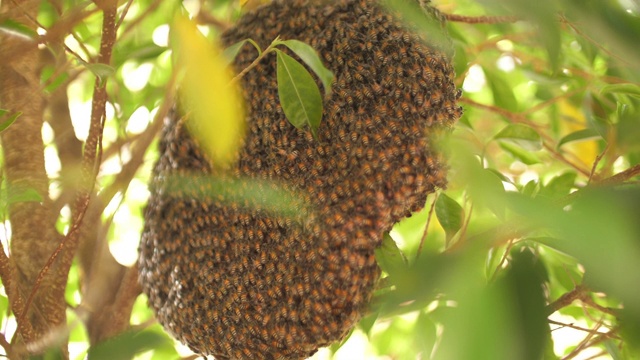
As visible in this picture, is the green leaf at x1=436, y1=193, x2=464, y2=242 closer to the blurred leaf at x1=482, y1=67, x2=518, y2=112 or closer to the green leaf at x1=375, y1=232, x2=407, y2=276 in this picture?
the green leaf at x1=375, y1=232, x2=407, y2=276

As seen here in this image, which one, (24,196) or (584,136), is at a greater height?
(24,196)

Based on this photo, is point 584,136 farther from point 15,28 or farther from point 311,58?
point 15,28

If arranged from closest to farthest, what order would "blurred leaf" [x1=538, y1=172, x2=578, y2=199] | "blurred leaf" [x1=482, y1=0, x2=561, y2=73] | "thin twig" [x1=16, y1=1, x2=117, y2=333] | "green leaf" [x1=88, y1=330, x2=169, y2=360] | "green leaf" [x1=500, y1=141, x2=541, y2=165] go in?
"blurred leaf" [x1=482, y1=0, x2=561, y2=73] < "green leaf" [x1=88, y1=330, x2=169, y2=360] < "thin twig" [x1=16, y1=1, x2=117, y2=333] < "blurred leaf" [x1=538, y1=172, x2=578, y2=199] < "green leaf" [x1=500, y1=141, x2=541, y2=165]

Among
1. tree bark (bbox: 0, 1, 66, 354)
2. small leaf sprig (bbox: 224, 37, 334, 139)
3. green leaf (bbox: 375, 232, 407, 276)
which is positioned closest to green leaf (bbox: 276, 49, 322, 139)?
small leaf sprig (bbox: 224, 37, 334, 139)

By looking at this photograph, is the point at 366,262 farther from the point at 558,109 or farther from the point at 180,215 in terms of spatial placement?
the point at 558,109

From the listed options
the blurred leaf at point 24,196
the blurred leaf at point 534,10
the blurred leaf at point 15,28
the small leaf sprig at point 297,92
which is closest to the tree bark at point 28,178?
the blurred leaf at point 24,196

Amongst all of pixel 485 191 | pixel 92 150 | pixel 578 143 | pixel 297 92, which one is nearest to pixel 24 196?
pixel 92 150

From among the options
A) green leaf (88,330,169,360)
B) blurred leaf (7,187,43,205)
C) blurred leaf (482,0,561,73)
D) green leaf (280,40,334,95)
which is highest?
green leaf (280,40,334,95)
